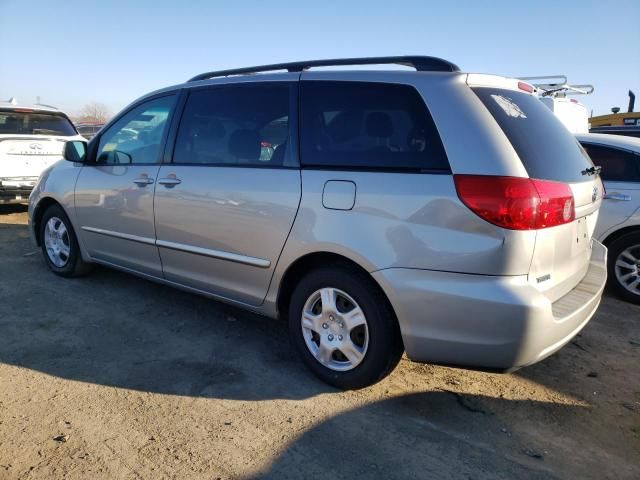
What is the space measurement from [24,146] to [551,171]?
25.3 feet

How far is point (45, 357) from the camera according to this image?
10.8 ft

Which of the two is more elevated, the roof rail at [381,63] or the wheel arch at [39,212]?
the roof rail at [381,63]

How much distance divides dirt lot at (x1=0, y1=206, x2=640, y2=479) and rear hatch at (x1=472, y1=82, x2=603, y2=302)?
748 millimetres

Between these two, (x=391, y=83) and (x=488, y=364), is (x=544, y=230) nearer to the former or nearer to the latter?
(x=488, y=364)

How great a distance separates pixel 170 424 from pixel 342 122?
1.91 meters

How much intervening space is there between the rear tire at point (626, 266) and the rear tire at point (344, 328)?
3112 mm

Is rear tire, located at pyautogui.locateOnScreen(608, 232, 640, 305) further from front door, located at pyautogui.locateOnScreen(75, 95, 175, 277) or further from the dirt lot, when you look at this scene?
front door, located at pyautogui.locateOnScreen(75, 95, 175, 277)

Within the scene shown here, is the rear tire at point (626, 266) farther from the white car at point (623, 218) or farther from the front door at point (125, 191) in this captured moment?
the front door at point (125, 191)

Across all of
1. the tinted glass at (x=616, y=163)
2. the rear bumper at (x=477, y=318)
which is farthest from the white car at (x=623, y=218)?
the rear bumper at (x=477, y=318)

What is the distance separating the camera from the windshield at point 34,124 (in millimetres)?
7711

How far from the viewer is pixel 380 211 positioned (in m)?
2.65

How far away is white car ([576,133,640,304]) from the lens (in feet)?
15.5

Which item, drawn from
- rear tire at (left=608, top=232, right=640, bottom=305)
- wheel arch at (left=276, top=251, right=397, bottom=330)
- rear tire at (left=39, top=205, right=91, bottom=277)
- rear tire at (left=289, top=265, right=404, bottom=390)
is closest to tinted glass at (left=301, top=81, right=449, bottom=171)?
wheel arch at (left=276, top=251, right=397, bottom=330)

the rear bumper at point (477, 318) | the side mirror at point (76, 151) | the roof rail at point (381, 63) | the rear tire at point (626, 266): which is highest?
the roof rail at point (381, 63)
